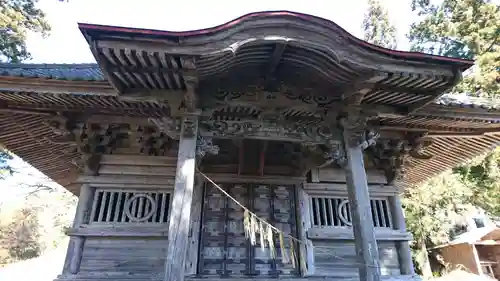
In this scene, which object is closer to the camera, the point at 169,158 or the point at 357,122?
the point at 357,122

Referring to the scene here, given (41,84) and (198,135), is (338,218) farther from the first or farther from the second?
(41,84)

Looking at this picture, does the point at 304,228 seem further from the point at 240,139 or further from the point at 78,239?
the point at 78,239

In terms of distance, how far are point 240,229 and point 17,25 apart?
1479cm

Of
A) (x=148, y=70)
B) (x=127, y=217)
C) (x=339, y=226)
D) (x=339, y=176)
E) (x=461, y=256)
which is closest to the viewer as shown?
(x=148, y=70)

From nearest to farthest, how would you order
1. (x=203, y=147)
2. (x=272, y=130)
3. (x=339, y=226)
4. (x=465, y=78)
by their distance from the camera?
1. (x=203, y=147)
2. (x=272, y=130)
3. (x=339, y=226)
4. (x=465, y=78)

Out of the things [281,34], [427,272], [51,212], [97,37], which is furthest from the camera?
[51,212]

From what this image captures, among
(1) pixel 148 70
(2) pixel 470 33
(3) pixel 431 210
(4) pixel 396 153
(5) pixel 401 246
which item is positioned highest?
(2) pixel 470 33

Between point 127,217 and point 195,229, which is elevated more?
point 127,217

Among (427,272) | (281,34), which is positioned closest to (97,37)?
(281,34)

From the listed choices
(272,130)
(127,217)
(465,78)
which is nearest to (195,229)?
(127,217)

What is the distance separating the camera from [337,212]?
18.2 ft

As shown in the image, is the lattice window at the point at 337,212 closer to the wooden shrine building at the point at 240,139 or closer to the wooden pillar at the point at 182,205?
the wooden shrine building at the point at 240,139

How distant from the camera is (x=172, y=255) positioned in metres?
3.20

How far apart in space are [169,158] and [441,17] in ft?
48.9
